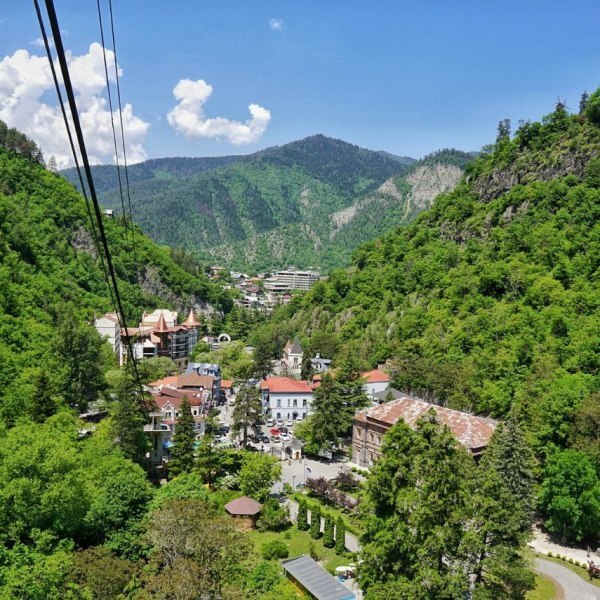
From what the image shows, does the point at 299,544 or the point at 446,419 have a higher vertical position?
the point at 446,419

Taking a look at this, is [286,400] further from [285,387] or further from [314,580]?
[314,580]

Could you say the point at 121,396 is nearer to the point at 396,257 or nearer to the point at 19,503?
the point at 19,503

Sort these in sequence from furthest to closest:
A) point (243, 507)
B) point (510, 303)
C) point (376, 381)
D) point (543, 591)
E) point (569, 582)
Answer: point (376, 381), point (510, 303), point (243, 507), point (569, 582), point (543, 591)

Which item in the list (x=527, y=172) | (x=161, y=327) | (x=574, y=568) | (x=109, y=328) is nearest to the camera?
(x=574, y=568)

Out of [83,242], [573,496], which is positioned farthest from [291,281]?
[573,496]

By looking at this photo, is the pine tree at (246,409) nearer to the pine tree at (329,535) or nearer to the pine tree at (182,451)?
the pine tree at (182,451)

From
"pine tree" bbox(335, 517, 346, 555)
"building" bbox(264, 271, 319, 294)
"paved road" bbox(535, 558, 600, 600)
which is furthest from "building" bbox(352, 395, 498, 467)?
"building" bbox(264, 271, 319, 294)

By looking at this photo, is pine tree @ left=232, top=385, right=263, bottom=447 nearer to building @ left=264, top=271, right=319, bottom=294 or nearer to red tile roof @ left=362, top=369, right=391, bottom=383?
red tile roof @ left=362, top=369, right=391, bottom=383
